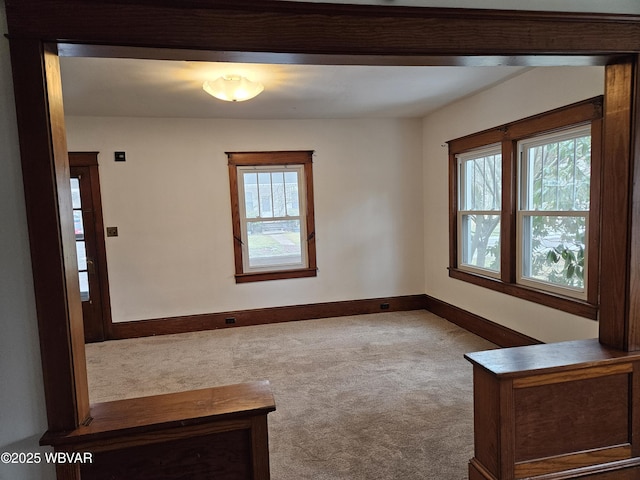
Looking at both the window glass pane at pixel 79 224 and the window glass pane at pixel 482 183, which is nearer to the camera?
the window glass pane at pixel 482 183

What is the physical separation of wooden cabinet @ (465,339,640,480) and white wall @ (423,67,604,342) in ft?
3.81

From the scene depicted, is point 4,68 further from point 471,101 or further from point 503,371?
point 471,101

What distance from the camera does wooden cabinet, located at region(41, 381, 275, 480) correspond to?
1332 mm

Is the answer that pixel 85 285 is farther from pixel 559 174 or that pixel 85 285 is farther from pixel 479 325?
pixel 559 174

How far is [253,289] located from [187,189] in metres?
1.48

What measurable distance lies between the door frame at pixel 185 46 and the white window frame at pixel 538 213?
135 centimetres

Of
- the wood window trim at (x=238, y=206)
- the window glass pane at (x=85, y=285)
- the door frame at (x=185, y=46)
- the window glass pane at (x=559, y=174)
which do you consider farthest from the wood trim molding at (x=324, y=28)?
the window glass pane at (x=85, y=285)

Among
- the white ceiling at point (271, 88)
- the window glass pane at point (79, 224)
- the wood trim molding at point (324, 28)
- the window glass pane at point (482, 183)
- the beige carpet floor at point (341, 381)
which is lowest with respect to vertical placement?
the beige carpet floor at point (341, 381)

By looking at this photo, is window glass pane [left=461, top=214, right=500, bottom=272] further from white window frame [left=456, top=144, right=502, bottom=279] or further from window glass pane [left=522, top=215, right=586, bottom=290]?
window glass pane [left=522, top=215, right=586, bottom=290]

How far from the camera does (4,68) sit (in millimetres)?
1247

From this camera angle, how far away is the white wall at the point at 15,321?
1263mm

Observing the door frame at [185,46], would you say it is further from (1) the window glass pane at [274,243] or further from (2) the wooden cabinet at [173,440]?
(1) the window glass pane at [274,243]

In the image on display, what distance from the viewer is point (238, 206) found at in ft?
15.7

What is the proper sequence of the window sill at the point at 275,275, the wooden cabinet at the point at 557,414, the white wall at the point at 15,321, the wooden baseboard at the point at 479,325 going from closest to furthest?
the white wall at the point at 15,321
the wooden cabinet at the point at 557,414
the wooden baseboard at the point at 479,325
the window sill at the point at 275,275
